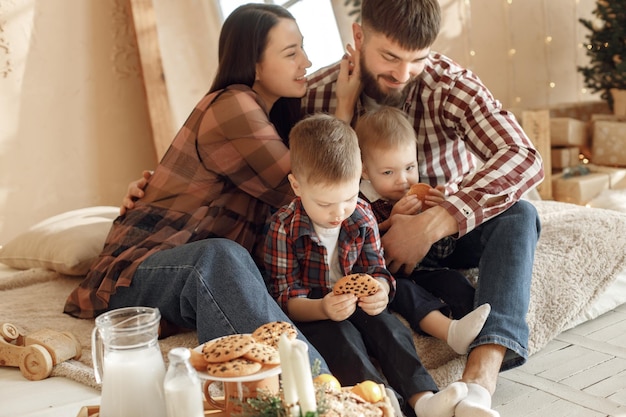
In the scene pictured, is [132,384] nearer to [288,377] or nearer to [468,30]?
[288,377]

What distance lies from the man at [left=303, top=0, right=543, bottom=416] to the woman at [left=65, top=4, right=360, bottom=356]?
0.84 ft

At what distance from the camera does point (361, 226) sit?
191 centimetres

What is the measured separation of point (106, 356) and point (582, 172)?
3.59 metres

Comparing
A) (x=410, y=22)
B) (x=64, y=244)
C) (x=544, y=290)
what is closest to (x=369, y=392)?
(x=544, y=290)

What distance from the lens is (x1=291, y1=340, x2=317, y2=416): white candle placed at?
40.3 inches

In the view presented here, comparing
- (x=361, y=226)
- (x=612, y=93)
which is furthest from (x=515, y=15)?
(x=361, y=226)

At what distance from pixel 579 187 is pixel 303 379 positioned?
3421mm

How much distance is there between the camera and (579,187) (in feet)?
13.5

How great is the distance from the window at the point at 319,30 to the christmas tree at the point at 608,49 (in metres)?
1.55

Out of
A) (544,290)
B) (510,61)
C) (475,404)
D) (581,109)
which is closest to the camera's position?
(475,404)

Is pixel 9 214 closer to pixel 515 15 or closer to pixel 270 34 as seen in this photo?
pixel 270 34

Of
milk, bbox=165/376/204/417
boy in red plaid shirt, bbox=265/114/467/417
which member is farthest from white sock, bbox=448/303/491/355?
milk, bbox=165/376/204/417

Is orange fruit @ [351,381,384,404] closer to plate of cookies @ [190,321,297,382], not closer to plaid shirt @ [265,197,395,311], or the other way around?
plate of cookies @ [190,321,297,382]

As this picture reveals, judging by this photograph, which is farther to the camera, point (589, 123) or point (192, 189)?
point (589, 123)
